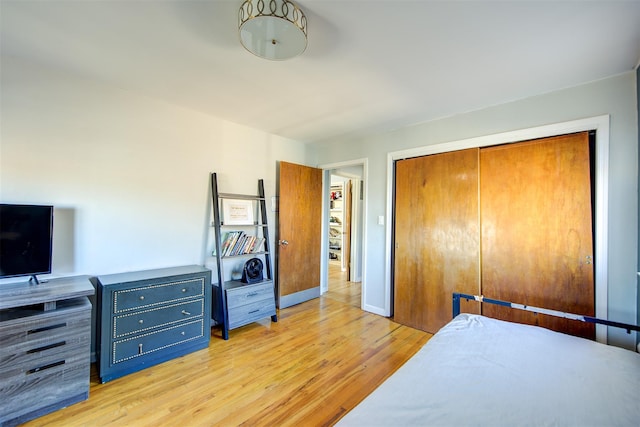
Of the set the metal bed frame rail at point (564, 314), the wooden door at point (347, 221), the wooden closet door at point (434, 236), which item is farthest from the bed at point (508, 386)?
the wooden door at point (347, 221)

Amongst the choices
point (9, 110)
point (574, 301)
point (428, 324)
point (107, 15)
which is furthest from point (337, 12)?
point (428, 324)

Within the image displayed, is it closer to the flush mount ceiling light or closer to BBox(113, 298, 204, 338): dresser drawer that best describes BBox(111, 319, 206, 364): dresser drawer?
BBox(113, 298, 204, 338): dresser drawer

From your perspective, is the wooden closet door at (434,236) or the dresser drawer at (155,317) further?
the wooden closet door at (434,236)

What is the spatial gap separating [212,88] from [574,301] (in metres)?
3.54

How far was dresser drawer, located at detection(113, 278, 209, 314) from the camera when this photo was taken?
2137mm

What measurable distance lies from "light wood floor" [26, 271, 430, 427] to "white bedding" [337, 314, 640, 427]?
83 cm

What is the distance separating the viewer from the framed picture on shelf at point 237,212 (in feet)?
10.5

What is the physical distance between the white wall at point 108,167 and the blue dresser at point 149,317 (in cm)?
32

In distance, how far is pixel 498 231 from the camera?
8.62 feet

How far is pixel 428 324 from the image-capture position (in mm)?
3020

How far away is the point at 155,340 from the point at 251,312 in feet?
3.07

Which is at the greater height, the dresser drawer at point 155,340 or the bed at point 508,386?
the bed at point 508,386

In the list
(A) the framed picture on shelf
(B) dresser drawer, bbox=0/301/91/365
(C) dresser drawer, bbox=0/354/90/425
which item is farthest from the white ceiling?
(C) dresser drawer, bbox=0/354/90/425

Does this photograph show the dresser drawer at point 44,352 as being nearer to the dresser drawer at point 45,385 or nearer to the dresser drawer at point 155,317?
the dresser drawer at point 45,385
